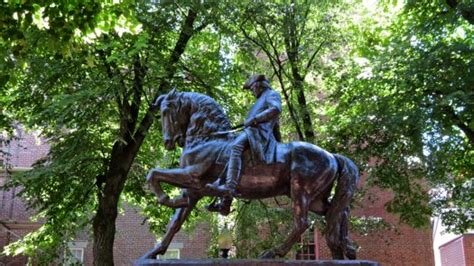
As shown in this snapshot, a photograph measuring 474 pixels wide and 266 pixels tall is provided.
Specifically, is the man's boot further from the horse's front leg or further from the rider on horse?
the horse's front leg

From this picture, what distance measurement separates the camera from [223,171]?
7.00 metres

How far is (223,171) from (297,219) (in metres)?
1.10

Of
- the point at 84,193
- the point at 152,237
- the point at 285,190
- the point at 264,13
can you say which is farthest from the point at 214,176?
the point at 152,237

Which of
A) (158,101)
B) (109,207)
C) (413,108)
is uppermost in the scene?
(413,108)

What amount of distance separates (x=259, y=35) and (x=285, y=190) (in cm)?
1019

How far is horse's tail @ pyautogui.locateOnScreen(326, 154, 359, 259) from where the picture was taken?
23.4 ft

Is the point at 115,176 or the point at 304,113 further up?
the point at 304,113

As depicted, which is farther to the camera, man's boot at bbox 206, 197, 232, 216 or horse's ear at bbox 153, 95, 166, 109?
horse's ear at bbox 153, 95, 166, 109

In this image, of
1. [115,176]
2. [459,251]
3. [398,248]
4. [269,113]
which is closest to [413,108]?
[115,176]

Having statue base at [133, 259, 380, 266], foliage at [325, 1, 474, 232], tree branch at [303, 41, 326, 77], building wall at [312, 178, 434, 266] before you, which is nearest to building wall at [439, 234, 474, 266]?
building wall at [312, 178, 434, 266]

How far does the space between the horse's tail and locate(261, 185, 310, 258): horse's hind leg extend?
15.5 inches

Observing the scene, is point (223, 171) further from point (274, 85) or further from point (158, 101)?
point (274, 85)

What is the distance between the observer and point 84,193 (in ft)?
48.7

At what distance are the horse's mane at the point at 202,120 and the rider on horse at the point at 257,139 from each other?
33 cm
